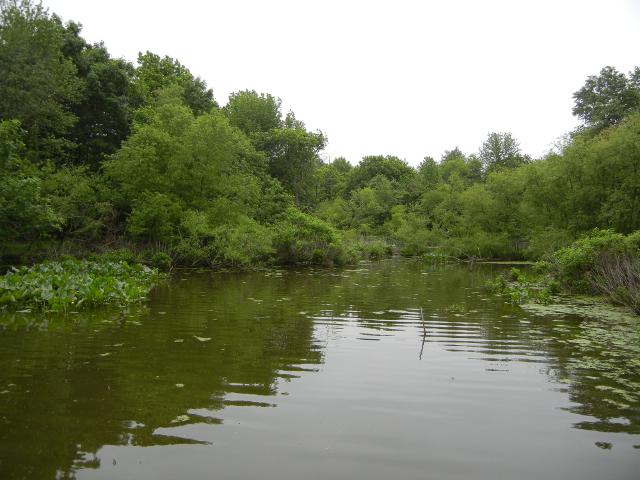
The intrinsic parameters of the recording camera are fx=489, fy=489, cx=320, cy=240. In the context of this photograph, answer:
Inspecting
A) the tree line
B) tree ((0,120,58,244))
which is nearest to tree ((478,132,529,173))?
the tree line

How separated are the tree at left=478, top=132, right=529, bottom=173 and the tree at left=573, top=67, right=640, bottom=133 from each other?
1431cm

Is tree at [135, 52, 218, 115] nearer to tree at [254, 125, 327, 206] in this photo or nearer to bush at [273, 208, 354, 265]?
tree at [254, 125, 327, 206]

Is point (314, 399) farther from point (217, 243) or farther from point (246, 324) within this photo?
point (217, 243)

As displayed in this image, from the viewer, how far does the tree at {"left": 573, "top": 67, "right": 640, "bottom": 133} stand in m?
42.6

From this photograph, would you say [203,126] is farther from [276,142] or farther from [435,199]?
[435,199]

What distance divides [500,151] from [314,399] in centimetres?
6506

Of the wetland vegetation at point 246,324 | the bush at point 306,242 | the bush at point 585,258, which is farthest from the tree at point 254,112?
the bush at point 585,258

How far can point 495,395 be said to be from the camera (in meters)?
5.22

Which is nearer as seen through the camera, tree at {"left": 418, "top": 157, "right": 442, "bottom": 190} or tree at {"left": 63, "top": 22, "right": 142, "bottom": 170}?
tree at {"left": 63, "top": 22, "right": 142, "bottom": 170}

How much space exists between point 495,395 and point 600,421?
1.02m

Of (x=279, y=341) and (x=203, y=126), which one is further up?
(x=203, y=126)

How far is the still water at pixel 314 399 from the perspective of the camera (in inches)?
141

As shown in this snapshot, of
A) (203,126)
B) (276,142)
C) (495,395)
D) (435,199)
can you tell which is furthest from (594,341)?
(435,199)

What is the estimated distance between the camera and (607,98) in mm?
46250
